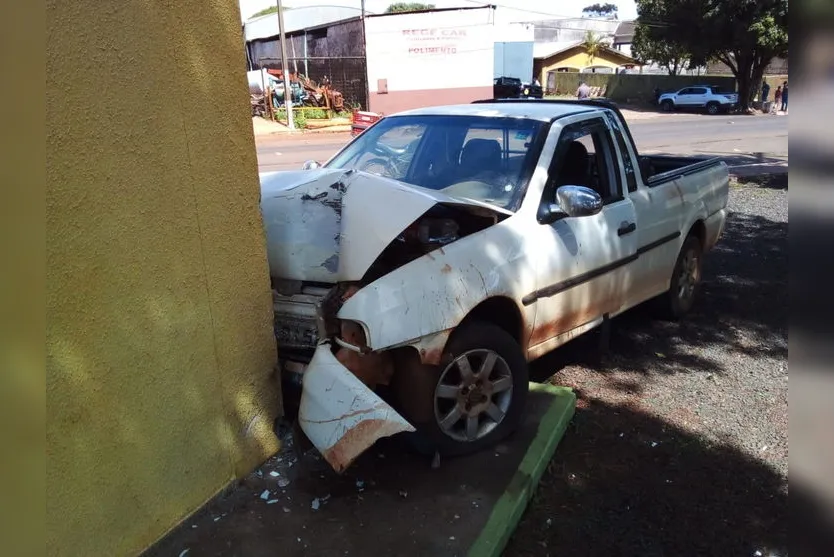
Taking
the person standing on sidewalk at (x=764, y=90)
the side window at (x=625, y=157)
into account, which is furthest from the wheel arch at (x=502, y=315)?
the person standing on sidewalk at (x=764, y=90)

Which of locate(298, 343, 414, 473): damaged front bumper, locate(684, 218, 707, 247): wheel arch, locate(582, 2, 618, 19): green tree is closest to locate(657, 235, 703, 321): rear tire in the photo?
locate(684, 218, 707, 247): wheel arch

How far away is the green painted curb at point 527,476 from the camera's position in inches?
111

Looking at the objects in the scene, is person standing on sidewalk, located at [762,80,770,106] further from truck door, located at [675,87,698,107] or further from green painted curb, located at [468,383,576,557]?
green painted curb, located at [468,383,576,557]

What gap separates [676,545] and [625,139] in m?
2.97

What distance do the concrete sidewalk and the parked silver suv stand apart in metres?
38.2

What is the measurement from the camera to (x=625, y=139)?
4.88 m

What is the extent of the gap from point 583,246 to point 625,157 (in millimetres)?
1098

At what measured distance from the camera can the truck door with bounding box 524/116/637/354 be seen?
3.83 meters

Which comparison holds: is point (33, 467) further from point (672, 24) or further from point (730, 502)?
point (672, 24)

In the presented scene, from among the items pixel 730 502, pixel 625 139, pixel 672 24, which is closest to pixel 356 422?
pixel 730 502

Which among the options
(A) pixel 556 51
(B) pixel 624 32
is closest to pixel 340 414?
(A) pixel 556 51

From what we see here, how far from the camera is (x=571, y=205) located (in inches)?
149

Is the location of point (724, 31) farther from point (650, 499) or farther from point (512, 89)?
point (650, 499)

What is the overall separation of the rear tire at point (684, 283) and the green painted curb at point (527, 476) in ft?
6.08
